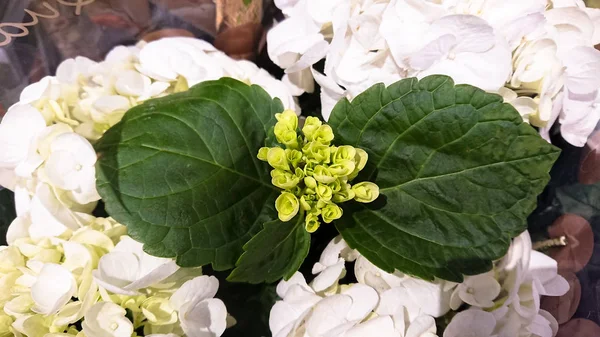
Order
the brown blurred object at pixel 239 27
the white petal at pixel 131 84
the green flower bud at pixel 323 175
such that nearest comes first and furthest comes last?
the green flower bud at pixel 323 175, the white petal at pixel 131 84, the brown blurred object at pixel 239 27

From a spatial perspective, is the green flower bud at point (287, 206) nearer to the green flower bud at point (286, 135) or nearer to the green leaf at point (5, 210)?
the green flower bud at point (286, 135)

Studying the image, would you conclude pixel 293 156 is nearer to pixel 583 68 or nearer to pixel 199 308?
pixel 199 308

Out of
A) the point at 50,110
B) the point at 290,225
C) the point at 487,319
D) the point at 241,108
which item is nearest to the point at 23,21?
the point at 50,110

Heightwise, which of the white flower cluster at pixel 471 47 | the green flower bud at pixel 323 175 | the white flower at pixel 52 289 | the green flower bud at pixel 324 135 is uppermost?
the white flower cluster at pixel 471 47

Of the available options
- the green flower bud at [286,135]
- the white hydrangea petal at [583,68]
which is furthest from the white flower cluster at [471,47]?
the green flower bud at [286,135]

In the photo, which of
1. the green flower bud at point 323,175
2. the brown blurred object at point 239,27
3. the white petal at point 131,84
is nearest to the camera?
the green flower bud at point 323,175

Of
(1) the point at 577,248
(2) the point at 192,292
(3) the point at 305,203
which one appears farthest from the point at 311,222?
(1) the point at 577,248
